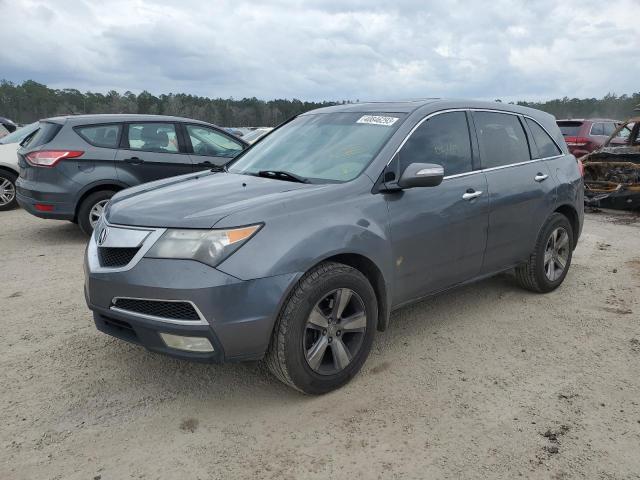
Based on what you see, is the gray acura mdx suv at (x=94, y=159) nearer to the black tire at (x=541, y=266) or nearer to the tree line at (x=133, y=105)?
the black tire at (x=541, y=266)

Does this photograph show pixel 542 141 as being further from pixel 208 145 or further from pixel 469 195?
pixel 208 145

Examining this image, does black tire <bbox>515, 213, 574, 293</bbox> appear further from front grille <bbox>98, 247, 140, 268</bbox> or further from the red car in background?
the red car in background

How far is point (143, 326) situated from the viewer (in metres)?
2.79

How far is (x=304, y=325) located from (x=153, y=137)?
5262mm

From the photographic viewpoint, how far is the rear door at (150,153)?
7.00 m

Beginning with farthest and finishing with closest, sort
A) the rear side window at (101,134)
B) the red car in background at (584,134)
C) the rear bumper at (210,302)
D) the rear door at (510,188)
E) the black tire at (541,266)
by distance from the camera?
the red car in background at (584,134)
the rear side window at (101,134)
the black tire at (541,266)
the rear door at (510,188)
the rear bumper at (210,302)

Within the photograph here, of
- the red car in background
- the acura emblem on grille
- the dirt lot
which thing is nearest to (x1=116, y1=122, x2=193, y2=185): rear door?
the dirt lot

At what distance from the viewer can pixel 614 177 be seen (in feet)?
30.7

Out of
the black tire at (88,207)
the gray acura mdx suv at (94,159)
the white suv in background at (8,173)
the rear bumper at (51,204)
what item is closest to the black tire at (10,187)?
the white suv in background at (8,173)

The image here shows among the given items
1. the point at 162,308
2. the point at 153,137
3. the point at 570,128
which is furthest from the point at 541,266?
the point at 570,128

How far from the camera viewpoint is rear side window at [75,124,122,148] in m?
6.86

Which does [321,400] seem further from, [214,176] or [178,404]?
[214,176]

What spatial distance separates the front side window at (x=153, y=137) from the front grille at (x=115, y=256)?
4415mm

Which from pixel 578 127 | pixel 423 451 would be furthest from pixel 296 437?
pixel 578 127
